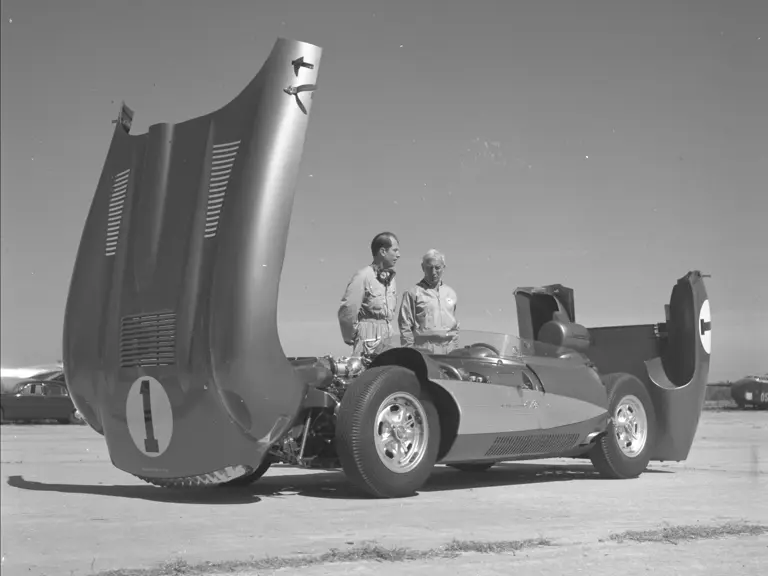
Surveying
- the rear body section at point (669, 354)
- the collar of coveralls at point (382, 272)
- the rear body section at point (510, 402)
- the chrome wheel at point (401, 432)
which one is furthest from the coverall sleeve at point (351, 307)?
the rear body section at point (669, 354)

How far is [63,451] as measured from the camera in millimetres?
13836

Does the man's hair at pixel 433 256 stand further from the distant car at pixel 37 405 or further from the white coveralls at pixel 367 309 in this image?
the distant car at pixel 37 405

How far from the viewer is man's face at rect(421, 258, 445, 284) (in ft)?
31.2

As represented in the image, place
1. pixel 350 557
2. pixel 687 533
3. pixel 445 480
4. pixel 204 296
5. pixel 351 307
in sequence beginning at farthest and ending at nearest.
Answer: pixel 445 480 < pixel 351 307 < pixel 204 296 < pixel 687 533 < pixel 350 557

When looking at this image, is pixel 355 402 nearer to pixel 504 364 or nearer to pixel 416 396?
pixel 416 396

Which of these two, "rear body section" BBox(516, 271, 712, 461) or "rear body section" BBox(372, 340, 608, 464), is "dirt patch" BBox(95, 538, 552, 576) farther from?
"rear body section" BBox(516, 271, 712, 461)

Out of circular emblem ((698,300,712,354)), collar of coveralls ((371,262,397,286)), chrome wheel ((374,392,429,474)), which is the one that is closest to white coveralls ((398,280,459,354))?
collar of coveralls ((371,262,397,286))

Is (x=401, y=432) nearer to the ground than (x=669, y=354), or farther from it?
nearer to the ground

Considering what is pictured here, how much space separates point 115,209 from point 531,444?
3605mm

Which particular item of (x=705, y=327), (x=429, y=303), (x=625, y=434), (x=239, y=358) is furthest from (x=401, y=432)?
(x=705, y=327)

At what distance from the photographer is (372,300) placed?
29.1 ft

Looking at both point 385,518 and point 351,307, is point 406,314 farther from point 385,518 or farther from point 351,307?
point 385,518

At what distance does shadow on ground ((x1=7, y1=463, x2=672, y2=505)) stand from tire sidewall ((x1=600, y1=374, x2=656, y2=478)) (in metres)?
0.31

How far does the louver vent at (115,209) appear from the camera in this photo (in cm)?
821
